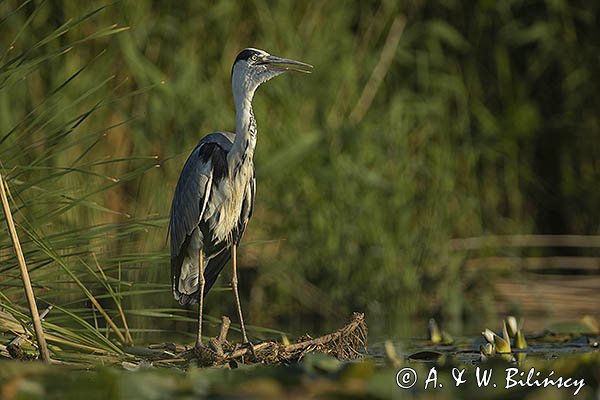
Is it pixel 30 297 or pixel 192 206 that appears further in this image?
pixel 192 206

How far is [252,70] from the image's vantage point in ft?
14.8

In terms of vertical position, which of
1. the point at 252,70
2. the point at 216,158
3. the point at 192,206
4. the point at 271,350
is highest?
the point at 252,70

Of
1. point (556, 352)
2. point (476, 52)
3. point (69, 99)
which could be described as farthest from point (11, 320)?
point (476, 52)

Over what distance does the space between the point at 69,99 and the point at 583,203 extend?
3.45 meters

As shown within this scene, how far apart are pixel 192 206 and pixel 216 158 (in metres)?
0.22

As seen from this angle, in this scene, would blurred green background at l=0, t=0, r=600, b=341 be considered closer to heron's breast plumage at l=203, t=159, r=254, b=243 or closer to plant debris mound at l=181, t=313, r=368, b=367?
heron's breast plumage at l=203, t=159, r=254, b=243

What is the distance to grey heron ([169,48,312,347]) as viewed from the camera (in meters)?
4.46

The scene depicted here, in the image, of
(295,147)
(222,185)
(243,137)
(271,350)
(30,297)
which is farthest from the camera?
(295,147)

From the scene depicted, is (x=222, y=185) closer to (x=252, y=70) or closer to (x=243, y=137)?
(x=243, y=137)

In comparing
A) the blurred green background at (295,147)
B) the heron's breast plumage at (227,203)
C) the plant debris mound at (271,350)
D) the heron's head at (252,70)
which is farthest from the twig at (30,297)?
the blurred green background at (295,147)

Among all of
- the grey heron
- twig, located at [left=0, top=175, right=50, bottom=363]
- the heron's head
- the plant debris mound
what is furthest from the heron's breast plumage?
twig, located at [left=0, top=175, right=50, bottom=363]

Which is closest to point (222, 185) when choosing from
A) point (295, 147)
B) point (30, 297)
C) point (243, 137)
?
point (243, 137)

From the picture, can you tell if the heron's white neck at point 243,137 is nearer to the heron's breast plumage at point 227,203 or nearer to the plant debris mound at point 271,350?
the heron's breast plumage at point 227,203

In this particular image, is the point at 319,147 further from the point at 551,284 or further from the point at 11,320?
the point at 11,320
